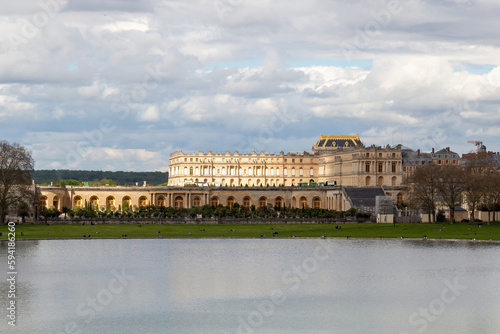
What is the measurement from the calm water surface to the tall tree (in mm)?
32380

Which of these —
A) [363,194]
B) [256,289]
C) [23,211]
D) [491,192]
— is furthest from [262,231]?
[256,289]

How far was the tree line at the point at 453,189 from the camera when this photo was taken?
454ft

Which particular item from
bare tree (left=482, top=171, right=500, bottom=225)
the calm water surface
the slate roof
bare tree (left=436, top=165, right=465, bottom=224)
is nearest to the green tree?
the calm water surface

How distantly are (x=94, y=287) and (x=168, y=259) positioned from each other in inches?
841

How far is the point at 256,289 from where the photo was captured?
70.2m

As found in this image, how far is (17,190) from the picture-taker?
454ft

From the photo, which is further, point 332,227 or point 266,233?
point 332,227

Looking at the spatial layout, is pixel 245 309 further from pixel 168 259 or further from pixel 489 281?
pixel 168 259

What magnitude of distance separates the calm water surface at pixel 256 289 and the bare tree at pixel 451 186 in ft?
116

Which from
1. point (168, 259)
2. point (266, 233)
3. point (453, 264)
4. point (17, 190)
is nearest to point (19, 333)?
point (168, 259)

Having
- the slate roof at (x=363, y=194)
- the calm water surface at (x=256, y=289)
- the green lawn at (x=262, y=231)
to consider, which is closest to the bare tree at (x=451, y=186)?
the green lawn at (x=262, y=231)

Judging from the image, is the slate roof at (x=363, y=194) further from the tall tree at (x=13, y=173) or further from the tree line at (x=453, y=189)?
the tall tree at (x=13, y=173)

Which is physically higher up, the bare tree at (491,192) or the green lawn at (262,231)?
the bare tree at (491,192)

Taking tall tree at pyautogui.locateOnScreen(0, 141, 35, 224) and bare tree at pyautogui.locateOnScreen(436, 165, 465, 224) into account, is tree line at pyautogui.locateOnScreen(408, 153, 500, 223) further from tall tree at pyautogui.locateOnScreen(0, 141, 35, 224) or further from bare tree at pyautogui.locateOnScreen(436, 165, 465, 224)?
tall tree at pyautogui.locateOnScreen(0, 141, 35, 224)
